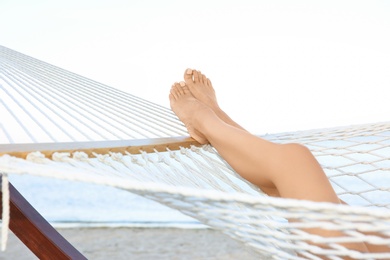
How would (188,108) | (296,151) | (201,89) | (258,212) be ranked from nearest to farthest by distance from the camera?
(258,212)
(296,151)
(188,108)
(201,89)

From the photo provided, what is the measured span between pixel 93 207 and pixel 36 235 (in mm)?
4127

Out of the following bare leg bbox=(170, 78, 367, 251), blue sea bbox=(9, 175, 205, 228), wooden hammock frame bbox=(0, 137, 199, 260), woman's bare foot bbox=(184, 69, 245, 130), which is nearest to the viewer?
bare leg bbox=(170, 78, 367, 251)

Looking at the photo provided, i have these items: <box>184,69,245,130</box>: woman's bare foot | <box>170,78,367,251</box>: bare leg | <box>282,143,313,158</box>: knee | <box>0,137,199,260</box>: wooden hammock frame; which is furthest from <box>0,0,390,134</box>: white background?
<box>282,143,313,158</box>: knee

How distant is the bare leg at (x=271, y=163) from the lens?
2.82ft

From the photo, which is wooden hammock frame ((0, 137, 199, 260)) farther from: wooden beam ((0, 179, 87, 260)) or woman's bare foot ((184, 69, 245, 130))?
woman's bare foot ((184, 69, 245, 130))

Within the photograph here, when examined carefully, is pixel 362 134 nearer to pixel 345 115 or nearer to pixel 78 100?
pixel 78 100

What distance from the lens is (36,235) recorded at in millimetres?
1065

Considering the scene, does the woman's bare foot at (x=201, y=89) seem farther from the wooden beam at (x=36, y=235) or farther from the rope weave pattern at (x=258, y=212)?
the rope weave pattern at (x=258, y=212)

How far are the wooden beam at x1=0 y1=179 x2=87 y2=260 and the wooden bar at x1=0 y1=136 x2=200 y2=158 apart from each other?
0.09m

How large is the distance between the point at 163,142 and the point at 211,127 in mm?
144

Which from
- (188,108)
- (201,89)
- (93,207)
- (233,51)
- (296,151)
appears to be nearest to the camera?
(296,151)

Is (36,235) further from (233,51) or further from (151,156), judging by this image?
(233,51)

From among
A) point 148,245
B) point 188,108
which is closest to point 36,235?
point 188,108

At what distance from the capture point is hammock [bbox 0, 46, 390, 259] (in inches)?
24.3
